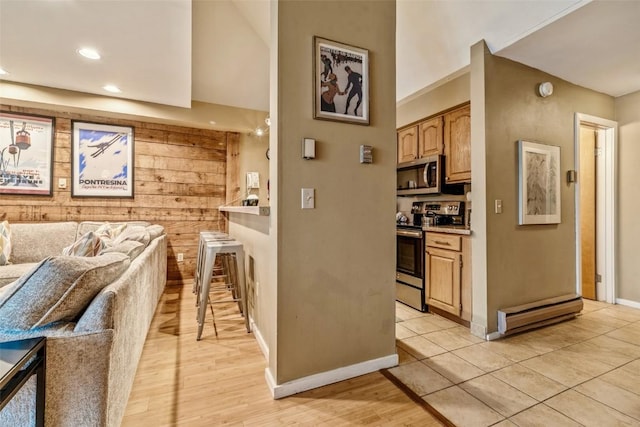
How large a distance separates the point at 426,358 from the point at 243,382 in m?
1.29

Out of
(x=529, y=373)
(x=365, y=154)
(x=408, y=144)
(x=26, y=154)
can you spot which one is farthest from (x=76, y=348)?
(x=26, y=154)

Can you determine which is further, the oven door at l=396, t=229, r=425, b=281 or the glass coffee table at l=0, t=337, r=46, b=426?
the oven door at l=396, t=229, r=425, b=281

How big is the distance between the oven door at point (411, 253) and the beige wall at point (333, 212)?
1.31m

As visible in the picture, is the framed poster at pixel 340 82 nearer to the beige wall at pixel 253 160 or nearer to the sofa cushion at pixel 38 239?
the beige wall at pixel 253 160

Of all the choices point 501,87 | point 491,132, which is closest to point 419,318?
point 491,132

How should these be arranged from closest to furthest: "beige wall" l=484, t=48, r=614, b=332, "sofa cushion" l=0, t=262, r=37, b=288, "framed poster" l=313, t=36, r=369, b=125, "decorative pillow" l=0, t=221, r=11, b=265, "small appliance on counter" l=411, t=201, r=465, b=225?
"framed poster" l=313, t=36, r=369, b=125, "beige wall" l=484, t=48, r=614, b=332, "sofa cushion" l=0, t=262, r=37, b=288, "decorative pillow" l=0, t=221, r=11, b=265, "small appliance on counter" l=411, t=201, r=465, b=225

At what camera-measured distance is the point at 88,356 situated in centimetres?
110

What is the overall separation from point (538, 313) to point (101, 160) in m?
5.34

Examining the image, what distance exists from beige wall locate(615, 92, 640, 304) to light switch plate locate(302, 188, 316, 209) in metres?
3.84

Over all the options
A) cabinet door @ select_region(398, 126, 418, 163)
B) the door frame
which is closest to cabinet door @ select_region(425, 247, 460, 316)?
cabinet door @ select_region(398, 126, 418, 163)

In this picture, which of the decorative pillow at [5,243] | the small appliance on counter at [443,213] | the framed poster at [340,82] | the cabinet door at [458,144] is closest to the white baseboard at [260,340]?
the framed poster at [340,82]

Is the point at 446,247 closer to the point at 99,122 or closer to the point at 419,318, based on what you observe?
the point at 419,318

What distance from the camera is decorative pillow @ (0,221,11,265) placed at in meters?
2.94

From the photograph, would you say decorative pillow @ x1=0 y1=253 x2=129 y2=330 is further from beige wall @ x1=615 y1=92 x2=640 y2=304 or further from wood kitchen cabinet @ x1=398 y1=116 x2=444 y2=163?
beige wall @ x1=615 y1=92 x2=640 y2=304
